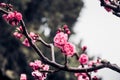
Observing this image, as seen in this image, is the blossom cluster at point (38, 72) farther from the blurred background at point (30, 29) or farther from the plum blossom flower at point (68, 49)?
the blurred background at point (30, 29)

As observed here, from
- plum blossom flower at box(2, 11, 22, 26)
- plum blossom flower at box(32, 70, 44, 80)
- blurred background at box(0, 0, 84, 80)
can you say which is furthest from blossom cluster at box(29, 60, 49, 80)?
blurred background at box(0, 0, 84, 80)

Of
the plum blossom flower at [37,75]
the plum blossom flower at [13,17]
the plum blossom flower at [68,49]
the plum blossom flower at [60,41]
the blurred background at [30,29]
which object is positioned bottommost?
the plum blossom flower at [37,75]

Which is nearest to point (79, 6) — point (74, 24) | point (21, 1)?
point (74, 24)

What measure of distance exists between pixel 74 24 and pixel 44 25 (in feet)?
9.29

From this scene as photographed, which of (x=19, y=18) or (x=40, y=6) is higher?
(x=40, y=6)

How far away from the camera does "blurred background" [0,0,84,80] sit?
18.3 meters

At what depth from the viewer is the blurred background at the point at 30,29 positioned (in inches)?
721

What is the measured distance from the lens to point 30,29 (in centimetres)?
1914

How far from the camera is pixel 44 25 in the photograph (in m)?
20.0

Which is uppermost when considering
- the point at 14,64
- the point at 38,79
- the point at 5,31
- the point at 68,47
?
the point at 5,31

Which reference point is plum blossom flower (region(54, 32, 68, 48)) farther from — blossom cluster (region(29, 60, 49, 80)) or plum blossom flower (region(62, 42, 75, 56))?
blossom cluster (region(29, 60, 49, 80))

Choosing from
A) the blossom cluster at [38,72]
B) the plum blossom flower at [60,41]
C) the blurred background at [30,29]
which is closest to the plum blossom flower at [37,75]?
the blossom cluster at [38,72]

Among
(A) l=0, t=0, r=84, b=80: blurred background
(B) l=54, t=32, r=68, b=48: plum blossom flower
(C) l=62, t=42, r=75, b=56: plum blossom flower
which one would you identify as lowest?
(C) l=62, t=42, r=75, b=56: plum blossom flower

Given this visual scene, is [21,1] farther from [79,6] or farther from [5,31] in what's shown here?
[79,6]
